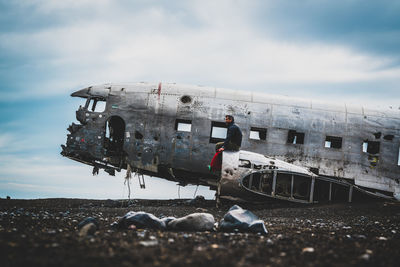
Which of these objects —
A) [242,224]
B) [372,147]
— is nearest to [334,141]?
[372,147]

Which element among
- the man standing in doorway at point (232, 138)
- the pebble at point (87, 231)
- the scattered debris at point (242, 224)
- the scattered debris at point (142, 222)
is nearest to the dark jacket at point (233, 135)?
the man standing in doorway at point (232, 138)

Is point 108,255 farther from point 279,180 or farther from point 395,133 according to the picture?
point 395,133

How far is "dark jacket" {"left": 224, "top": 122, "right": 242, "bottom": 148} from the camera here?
10.1 meters

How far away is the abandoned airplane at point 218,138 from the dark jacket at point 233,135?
232 cm

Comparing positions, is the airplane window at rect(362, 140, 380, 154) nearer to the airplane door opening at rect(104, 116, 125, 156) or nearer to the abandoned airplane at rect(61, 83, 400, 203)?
the abandoned airplane at rect(61, 83, 400, 203)

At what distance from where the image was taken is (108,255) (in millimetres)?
3045

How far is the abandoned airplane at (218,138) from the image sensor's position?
1250cm

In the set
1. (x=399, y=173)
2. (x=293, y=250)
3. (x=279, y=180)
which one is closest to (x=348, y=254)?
(x=293, y=250)

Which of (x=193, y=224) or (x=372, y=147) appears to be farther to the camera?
(x=372, y=147)

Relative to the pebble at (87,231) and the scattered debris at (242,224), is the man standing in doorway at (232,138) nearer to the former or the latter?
the scattered debris at (242,224)

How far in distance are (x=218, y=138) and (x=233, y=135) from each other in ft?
10.0

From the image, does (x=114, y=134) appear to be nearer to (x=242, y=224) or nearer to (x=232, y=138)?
(x=232, y=138)

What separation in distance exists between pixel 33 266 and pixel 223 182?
795 centimetres

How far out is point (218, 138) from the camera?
13.3m
